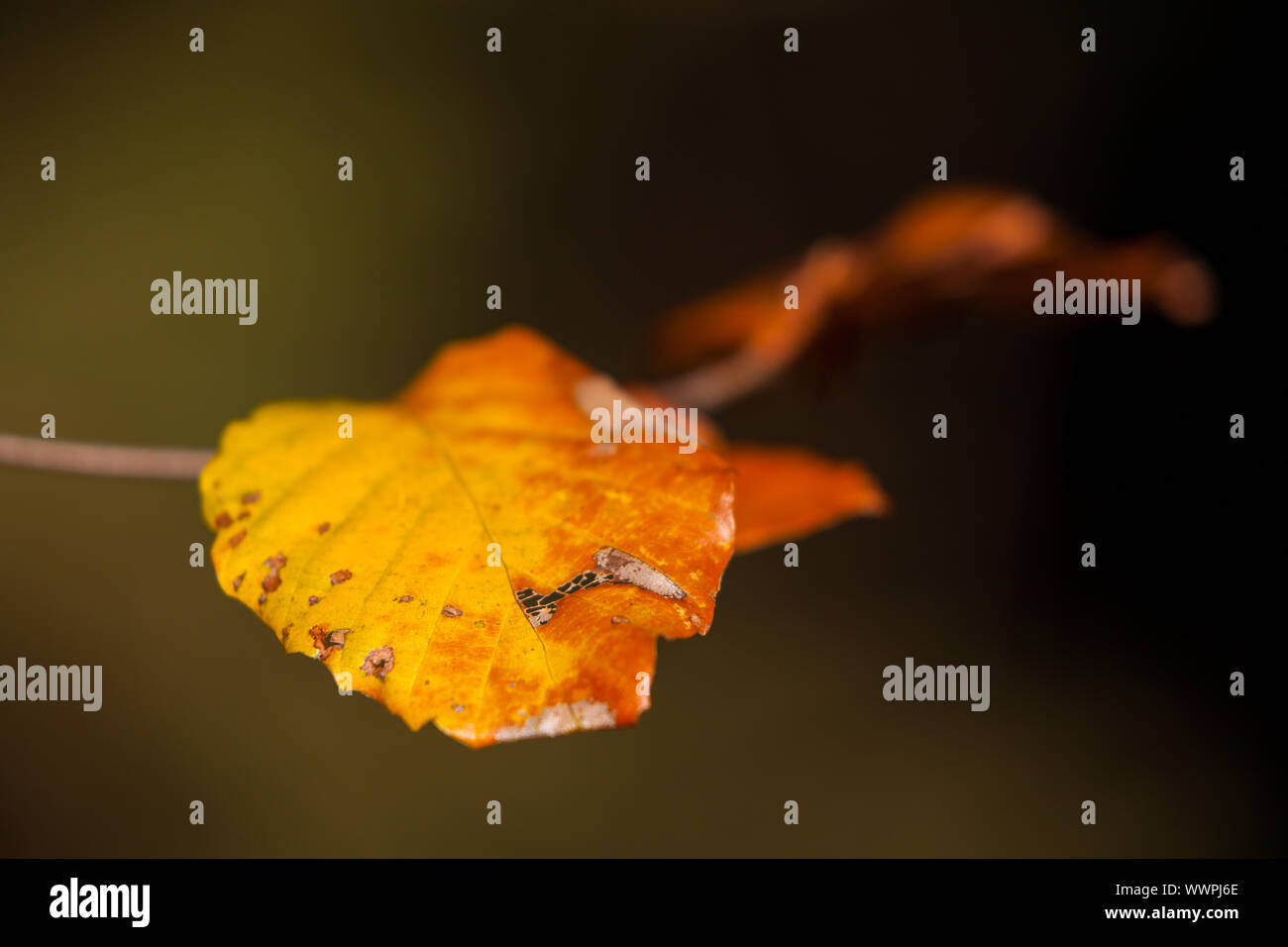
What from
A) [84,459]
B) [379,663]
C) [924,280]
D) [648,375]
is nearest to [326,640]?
[379,663]

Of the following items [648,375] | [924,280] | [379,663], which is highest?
[648,375]

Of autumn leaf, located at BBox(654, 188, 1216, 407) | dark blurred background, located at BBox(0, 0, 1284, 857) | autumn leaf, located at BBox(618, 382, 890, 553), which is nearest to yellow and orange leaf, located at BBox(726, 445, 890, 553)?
autumn leaf, located at BBox(618, 382, 890, 553)

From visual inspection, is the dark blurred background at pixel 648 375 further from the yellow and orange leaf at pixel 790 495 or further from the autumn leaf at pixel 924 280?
the yellow and orange leaf at pixel 790 495

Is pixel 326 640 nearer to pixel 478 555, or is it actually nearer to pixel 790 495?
pixel 478 555

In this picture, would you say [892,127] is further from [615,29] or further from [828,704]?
[828,704]

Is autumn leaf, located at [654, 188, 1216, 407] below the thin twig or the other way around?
the other way around

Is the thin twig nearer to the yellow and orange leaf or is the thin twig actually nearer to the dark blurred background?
the yellow and orange leaf
